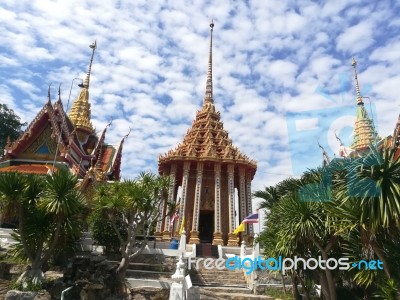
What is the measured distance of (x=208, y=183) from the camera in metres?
28.9

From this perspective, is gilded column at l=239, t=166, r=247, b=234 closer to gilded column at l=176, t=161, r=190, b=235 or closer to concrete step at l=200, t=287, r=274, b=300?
gilded column at l=176, t=161, r=190, b=235

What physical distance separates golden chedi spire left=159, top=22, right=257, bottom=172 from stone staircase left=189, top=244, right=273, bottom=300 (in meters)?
11.7

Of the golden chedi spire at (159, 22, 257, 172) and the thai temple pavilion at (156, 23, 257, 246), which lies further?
the golden chedi spire at (159, 22, 257, 172)

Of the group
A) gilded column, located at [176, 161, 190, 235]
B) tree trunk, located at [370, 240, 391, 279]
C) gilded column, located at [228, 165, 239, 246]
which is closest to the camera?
tree trunk, located at [370, 240, 391, 279]

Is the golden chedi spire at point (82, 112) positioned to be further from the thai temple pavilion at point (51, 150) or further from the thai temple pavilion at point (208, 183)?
the thai temple pavilion at point (208, 183)

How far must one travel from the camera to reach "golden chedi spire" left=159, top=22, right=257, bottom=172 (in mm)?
27938

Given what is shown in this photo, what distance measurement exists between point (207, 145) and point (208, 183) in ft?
9.64

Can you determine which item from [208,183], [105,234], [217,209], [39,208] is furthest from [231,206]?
[39,208]

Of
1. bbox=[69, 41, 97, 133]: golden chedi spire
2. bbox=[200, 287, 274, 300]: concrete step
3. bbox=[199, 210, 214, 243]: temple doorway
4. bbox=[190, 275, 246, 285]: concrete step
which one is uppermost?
bbox=[69, 41, 97, 133]: golden chedi spire

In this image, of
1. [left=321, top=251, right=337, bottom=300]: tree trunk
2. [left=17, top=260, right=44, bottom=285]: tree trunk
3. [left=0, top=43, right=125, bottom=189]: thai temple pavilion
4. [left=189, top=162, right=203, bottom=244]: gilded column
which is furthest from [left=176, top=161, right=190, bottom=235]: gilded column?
[left=321, top=251, right=337, bottom=300]: tree trunk

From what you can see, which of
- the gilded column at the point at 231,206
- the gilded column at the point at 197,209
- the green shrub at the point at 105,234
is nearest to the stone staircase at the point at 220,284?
the green shrub at the point at 105,234

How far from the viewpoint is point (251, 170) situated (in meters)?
29.4

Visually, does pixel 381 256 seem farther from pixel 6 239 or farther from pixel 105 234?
pixel 6 239

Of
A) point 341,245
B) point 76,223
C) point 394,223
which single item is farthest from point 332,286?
point 76,223
